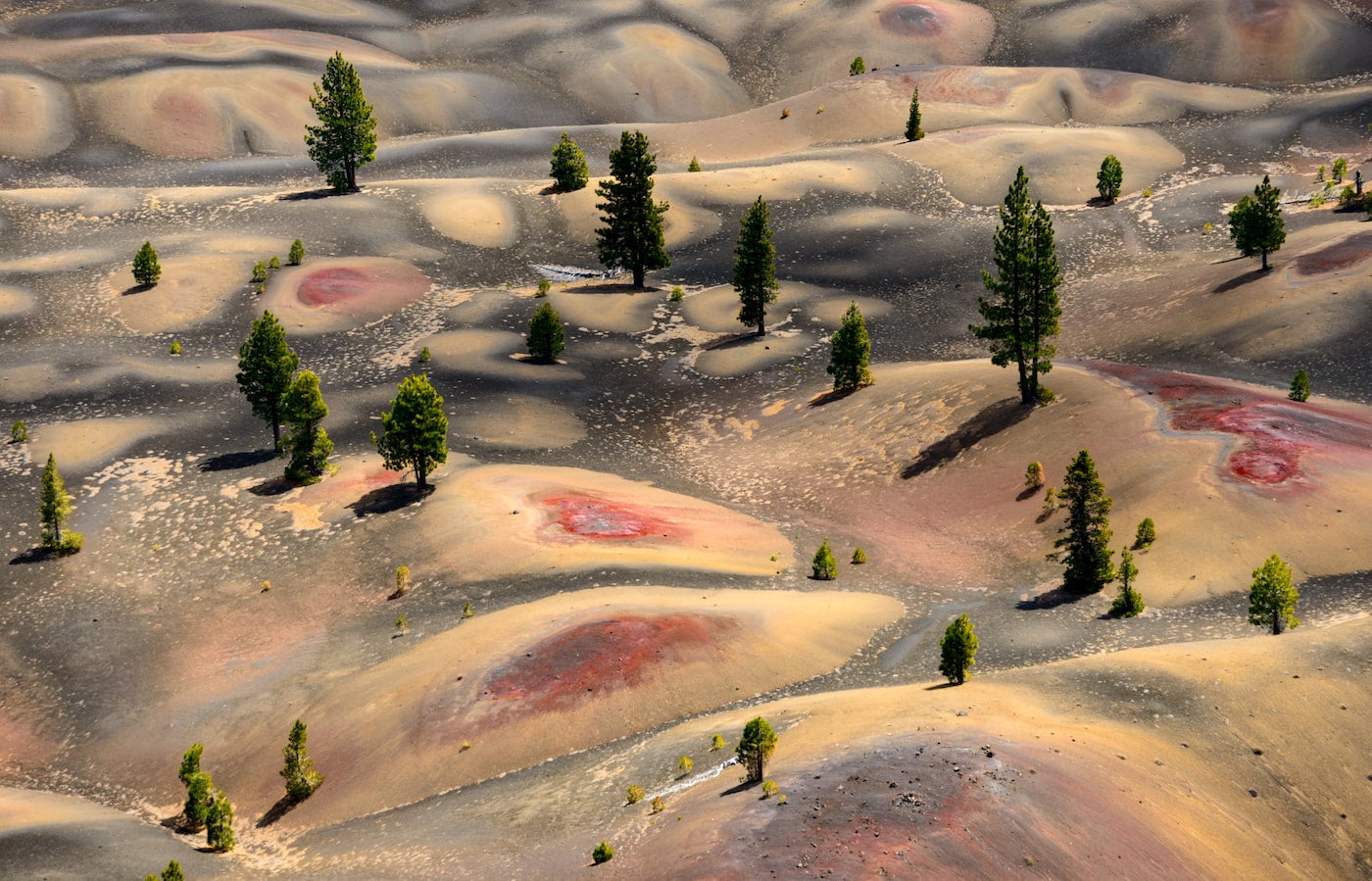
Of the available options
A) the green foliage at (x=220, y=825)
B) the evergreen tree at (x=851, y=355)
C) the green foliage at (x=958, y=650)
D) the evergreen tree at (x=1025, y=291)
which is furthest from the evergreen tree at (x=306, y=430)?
the green foliage at (x=958, y=650)

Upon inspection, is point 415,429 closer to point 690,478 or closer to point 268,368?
point 268,368

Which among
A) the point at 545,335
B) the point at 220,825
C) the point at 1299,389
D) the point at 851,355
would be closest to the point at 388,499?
the point at 545,335

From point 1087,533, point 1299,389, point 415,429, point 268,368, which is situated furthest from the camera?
point 1299,389

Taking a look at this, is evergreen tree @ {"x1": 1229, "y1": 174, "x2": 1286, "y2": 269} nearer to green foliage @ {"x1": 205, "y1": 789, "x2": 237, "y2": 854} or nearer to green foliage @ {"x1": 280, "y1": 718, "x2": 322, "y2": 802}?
green foliage @ {"x1": 280, "y1": 718, "x2": 322, "y2": 802}

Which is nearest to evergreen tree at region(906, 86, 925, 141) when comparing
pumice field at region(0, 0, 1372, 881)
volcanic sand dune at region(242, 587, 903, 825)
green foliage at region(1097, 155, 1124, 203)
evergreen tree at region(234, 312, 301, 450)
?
pumice field at region(0, 0, 1372, 881)

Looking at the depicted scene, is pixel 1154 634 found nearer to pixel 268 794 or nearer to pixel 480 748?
pixel 480 748

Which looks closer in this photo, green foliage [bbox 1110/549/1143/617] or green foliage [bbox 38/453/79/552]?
green foliage [bbox 1110/549/1143/617]

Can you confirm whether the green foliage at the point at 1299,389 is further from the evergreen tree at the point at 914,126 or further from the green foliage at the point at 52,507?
the green foliage at the point at 52,507
